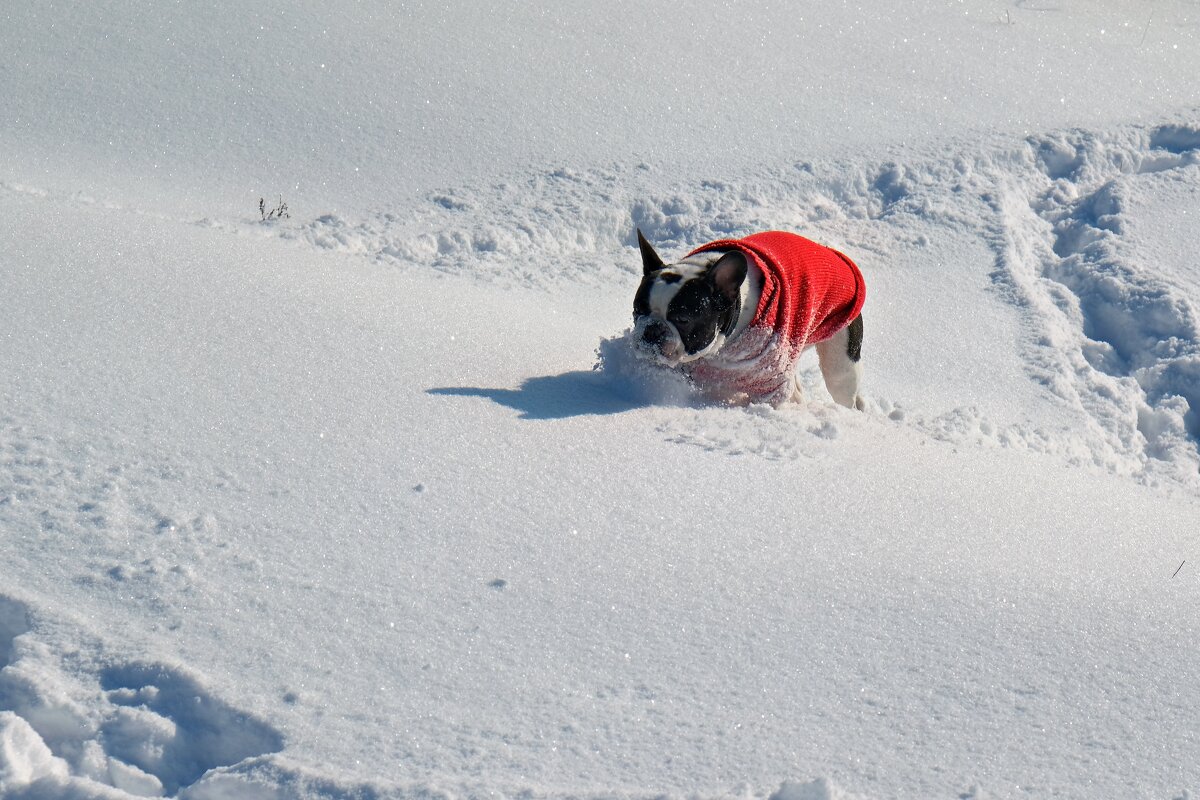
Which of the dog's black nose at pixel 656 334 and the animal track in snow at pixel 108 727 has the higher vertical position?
the dog's black nose at pixel 656 334

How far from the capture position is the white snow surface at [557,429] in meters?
2.21

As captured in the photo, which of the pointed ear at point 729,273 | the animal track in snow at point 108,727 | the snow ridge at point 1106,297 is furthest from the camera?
the snow ridge at point 1106,297

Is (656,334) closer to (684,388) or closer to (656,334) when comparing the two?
(656,334)

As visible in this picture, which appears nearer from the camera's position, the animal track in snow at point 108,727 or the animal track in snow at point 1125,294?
the animal track in snow at point 108,727

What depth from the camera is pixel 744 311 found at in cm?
407

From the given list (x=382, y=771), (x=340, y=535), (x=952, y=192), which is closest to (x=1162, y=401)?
(x=952, y=192)

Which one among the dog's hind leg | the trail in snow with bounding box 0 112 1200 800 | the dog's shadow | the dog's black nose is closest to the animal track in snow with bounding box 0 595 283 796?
the trail in snow with bounding box 0 112 1200 800

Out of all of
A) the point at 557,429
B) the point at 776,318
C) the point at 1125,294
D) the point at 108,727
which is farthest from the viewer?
the point at 1125,294

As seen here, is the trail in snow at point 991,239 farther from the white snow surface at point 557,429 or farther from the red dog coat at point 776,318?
the red dog coat at point 776,318

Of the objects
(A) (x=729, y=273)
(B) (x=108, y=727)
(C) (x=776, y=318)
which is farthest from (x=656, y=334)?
(B) (x=108, y=727)

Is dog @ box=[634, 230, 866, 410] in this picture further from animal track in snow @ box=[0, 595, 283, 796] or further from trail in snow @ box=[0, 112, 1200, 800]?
animal track in snow @ box=[0, 595, 283, 796]

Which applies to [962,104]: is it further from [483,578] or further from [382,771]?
[382,771]

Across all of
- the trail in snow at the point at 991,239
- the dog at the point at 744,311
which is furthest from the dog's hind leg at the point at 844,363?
the trail in snow at the point at 991,239

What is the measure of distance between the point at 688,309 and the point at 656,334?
5.5 inches
